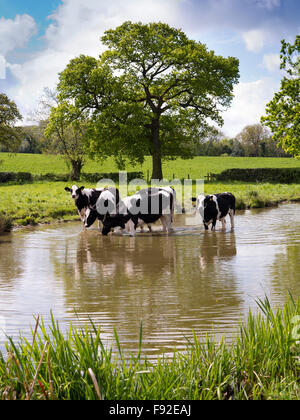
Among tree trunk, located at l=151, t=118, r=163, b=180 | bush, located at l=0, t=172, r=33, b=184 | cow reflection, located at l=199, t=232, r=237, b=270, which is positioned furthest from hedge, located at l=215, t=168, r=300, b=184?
cow reflection, located at l=199, t=232, r=237, b=270

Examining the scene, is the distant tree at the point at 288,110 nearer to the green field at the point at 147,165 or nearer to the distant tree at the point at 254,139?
the green field at the point at 147,165

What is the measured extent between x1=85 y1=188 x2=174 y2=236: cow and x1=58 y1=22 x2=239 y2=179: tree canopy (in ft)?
80.6

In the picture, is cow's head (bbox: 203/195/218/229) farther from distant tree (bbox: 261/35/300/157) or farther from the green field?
the green field

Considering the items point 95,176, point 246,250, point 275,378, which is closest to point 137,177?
point 95,176

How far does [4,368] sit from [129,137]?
Result: 1559 inches

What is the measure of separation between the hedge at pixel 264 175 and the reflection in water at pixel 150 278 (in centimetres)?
3447

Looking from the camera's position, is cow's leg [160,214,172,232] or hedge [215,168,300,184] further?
hedge [215,168,300,184]

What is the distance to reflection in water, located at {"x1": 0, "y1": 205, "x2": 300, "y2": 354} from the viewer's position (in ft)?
22.9

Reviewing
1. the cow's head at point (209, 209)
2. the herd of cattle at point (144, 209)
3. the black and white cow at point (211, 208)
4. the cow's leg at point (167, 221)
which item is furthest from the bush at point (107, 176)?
the cow's head at point (209, 209)

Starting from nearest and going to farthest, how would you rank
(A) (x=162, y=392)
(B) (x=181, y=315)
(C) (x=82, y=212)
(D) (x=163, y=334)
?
(A) (x=162, y=392) → (D) (x=163, y=334) → (B) (x=181, y=315) → (C) (x=82, y=212)

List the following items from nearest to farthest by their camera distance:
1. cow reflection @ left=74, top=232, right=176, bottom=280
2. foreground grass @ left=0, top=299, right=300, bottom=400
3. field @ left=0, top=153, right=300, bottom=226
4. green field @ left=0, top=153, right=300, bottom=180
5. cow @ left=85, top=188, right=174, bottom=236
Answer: foreground grass @ left=0, top=299, right=300, bottom=400, cow reflection @ left=74, top=232, right=176, bottom=280, cow @ left=85, top=188, right=174, bottom=236, field @ left=0, top=153, right=300, bottom=226, green field @ left=0, top=153, right=300, bottom=180

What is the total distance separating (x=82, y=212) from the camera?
61.7ft

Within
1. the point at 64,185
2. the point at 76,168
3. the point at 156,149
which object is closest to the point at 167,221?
the point at 64,185
